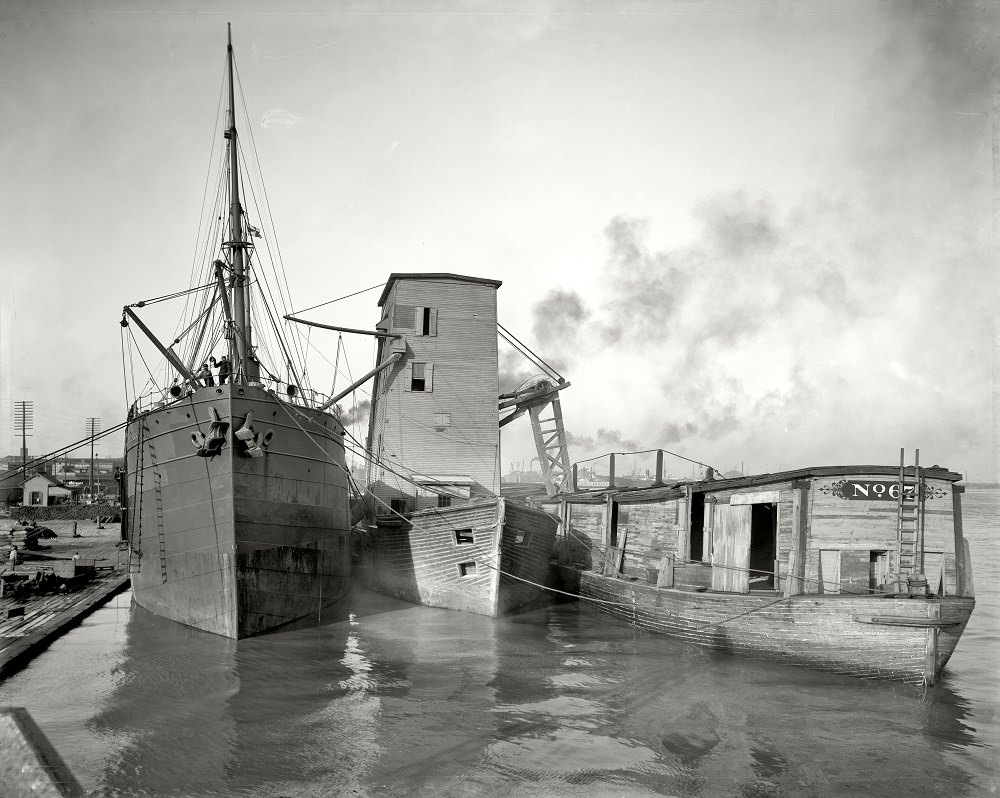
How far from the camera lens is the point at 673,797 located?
834 cm

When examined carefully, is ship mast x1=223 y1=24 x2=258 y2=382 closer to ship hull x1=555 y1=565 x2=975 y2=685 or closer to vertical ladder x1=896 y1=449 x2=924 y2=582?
ship hull x1=555 y1=565 x2=975 y2=685

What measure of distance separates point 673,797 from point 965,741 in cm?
528

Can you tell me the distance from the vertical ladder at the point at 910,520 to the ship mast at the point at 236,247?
Answer: 15916 millimetres

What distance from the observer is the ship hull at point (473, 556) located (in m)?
19.1

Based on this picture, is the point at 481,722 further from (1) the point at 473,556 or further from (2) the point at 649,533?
(2) the point at 649,533

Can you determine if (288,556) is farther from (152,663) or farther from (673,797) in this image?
(673,797)

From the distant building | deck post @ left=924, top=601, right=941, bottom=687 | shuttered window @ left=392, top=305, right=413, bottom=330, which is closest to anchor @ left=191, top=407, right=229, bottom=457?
the distant building

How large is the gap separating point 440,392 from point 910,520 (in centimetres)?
1735

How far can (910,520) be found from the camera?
14.2 meters

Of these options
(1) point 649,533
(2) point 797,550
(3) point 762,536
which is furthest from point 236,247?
(3) point 762,536

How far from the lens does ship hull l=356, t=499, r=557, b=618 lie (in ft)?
62.7

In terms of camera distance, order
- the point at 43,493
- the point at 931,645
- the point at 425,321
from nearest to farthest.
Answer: the point at 931,645
the point at 425,321
the point at 43,493

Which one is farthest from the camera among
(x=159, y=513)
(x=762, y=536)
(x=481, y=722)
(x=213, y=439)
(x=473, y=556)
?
(x=762, y=536)

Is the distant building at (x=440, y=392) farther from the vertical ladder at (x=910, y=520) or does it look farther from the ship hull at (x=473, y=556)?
the vertical ladder at (x=910, y=520)
